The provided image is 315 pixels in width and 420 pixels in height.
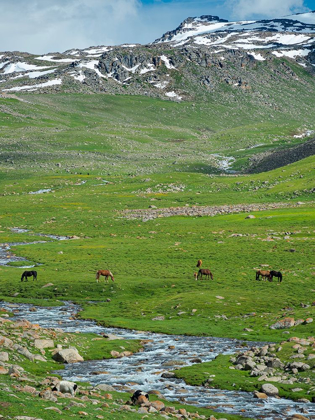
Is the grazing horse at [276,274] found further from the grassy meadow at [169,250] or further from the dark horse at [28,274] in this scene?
the dark horse at [28,274]

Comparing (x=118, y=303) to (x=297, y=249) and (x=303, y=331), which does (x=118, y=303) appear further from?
(x=297, y=249)

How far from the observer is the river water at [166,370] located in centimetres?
2328

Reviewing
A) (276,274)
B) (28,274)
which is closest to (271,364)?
(276,274)

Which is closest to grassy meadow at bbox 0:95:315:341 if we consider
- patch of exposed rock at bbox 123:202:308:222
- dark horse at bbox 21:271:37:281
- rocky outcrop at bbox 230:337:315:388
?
dark horse at bbox 21:271:37:281

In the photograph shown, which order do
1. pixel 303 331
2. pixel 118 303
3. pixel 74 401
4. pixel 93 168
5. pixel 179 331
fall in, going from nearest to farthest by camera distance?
pixel 74 401, pixel 303 331, pixel 179 331, pixel 118 303, pixel 93 168

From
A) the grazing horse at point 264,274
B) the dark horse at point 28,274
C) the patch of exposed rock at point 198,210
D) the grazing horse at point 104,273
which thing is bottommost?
the dark horse at point 28,274

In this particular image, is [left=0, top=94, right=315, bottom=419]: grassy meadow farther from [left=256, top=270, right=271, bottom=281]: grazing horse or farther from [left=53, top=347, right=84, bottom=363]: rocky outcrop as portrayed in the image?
[left=53, top=347, right=84, bottom=363]: rocky outcrop

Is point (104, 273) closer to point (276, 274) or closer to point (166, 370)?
point (276, 274)

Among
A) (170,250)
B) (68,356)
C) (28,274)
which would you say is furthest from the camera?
(170,250)

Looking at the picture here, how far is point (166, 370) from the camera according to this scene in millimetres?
28453

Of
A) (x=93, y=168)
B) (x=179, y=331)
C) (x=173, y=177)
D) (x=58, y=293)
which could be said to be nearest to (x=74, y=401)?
(x=179, y=331)

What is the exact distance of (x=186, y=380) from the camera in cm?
2669

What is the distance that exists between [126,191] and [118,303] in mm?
91093

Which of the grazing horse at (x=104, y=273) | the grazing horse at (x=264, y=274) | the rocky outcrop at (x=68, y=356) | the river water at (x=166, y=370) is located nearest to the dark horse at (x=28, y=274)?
the grazing horse at (x=104, y=273)
